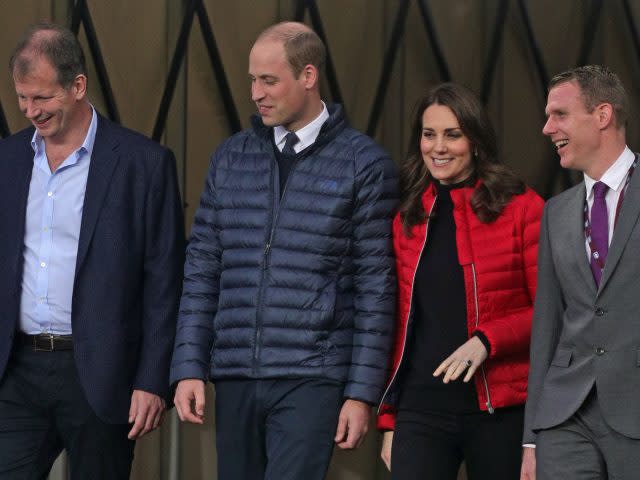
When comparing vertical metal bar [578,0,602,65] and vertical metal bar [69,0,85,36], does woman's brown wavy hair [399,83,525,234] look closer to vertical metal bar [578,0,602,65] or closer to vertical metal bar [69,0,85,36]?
vertical metal bar [69,0,85,36]

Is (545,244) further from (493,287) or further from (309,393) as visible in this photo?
(309,393)

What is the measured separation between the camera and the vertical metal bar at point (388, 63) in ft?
23.6

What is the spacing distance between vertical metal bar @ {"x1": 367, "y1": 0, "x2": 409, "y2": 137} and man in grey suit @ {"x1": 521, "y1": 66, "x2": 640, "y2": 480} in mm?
2955

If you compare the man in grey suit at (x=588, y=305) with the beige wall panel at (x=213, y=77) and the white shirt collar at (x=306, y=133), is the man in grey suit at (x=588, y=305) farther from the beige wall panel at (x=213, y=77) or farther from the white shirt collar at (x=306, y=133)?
the beige wall panel at (x=213, y=77)

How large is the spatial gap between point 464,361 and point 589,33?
3.67 meters

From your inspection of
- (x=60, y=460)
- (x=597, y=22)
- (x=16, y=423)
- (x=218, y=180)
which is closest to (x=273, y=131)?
(x=218, y=180)

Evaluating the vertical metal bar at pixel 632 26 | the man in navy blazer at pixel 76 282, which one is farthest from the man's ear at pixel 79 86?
the vertical metal bar at pixel 632 26

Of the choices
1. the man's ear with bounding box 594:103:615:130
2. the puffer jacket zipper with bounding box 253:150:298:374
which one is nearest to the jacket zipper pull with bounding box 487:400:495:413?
the puffer jacket zipper with bounding box 253:150:298:374

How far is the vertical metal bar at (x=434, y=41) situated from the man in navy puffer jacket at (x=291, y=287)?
2717mm

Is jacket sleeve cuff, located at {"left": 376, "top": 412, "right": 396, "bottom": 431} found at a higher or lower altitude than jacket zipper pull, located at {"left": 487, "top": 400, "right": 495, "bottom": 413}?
lower

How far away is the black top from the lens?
4.37m

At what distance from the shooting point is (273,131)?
15.2ft

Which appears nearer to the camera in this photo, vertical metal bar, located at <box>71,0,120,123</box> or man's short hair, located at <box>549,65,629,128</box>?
man's short hair, located at <box>549,65,629,128</box>

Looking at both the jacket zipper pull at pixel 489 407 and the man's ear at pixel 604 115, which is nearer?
the man's ear at pixel 604 115
